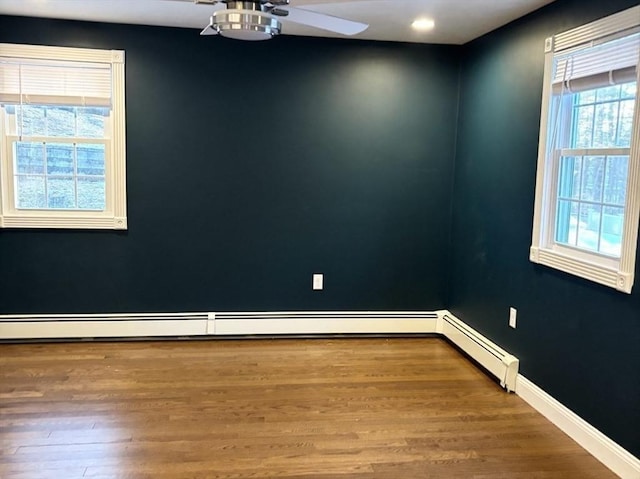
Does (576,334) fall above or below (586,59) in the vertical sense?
below

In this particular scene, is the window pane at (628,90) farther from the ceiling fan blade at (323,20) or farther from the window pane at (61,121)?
the window pane at (61,121)

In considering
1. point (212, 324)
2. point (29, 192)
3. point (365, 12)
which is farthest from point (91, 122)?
point (365, 12)

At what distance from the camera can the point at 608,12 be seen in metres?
2.74

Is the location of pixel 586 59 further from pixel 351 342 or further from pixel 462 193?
pixel 351 342

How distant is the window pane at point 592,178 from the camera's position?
116 inches

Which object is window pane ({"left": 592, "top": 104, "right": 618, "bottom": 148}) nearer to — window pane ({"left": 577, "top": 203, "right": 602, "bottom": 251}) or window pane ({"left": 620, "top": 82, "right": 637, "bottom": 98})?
window pane ({"left": 620, "top": 82, "right": 637, "bottom": 98})

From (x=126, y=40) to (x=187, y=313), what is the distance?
2009 millimetres

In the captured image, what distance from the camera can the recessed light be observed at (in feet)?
12.2

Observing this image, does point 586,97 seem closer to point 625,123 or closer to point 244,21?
point 625,123

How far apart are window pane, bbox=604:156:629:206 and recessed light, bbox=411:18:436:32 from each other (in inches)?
59.2

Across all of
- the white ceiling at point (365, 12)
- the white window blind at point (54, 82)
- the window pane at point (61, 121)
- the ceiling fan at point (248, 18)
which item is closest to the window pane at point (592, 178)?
the white ceiling at point (365, 12)

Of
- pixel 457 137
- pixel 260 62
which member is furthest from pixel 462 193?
pixel 260 62

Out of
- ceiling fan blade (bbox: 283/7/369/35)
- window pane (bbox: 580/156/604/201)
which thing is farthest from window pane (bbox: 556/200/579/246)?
ceiling fan blade (bbox: 283/7/369/35)

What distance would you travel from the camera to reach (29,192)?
4.17m
